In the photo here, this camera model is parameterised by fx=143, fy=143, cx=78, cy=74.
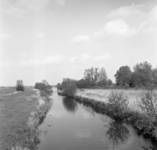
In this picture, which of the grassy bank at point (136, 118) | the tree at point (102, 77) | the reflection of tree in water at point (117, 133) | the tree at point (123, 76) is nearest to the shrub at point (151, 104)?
the grassy bank at point (136, 118)

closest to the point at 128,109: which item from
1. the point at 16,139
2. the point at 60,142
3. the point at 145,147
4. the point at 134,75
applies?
the point at 145,147

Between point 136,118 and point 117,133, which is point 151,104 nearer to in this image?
→ point 136,118

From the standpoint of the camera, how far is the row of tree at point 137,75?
7473 cm

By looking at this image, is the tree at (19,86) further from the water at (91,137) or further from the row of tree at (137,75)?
the water at (91,137)

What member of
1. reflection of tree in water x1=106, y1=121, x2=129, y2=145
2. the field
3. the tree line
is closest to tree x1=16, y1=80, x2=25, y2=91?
the tree line

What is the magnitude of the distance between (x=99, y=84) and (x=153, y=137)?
308 ft

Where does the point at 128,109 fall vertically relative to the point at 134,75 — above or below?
below

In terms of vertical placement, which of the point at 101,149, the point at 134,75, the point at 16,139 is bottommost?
the point at 101,149

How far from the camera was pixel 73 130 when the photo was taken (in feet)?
72.2

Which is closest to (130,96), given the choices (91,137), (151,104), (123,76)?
(151,104)

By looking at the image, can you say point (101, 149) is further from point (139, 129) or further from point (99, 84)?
point (99, 84)

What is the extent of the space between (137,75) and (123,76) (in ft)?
29.5

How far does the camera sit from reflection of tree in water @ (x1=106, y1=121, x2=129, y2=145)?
18.2 m

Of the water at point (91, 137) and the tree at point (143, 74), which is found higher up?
the tree at point (143, 74)
